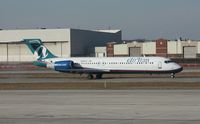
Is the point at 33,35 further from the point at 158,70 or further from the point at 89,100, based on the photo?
the point at 89,100

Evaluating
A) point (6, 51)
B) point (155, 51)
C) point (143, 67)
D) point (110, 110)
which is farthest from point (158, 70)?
point (6, 51)

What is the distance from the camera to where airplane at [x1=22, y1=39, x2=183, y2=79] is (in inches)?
2488

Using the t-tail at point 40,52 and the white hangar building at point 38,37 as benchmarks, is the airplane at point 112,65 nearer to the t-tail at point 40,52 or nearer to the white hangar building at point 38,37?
the t-tail at point 40,52

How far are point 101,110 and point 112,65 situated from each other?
4103 centimetres

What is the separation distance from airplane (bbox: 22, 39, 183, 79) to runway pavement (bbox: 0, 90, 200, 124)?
3175 centimetres

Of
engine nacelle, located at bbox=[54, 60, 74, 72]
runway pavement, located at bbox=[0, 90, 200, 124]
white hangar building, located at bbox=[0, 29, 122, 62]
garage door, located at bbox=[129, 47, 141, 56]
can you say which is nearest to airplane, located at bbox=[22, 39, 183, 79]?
engine nacelle, located at bbox=[54, 60, 74, 72]

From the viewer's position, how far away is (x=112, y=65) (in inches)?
2559

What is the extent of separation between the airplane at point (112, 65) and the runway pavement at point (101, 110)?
31748mm

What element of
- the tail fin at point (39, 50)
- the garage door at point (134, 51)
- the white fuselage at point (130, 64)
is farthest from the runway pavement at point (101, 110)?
the garage door at point (134, 51)

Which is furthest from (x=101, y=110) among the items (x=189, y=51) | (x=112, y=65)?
(x=189, y=51)

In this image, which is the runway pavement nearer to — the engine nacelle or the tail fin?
the engine nacelle

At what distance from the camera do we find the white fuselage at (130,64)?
207ft

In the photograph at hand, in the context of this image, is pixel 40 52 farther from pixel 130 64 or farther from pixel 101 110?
pixel 101 110

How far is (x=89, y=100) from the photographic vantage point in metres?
29.5
